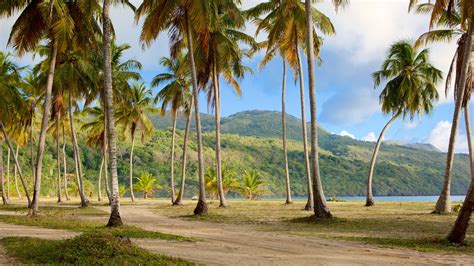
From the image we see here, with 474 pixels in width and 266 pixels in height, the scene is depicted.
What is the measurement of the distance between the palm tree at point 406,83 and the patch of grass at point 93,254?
23.5 meters

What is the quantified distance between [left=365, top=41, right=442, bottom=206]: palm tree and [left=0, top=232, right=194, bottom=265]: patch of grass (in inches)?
927

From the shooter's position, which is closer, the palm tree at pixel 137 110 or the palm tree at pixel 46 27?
the palm tree at pixel 46 27

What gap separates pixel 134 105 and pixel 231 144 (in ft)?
272

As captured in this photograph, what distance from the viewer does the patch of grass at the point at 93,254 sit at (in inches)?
284

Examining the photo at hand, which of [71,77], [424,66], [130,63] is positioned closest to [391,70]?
[424,66]

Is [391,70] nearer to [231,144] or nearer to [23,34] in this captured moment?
[23,34]

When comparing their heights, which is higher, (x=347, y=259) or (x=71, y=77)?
(x=71, y=77)

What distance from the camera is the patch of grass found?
7219mm

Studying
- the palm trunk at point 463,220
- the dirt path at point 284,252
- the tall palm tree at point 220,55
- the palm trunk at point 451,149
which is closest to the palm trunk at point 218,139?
the tall palm tree at point 220,55

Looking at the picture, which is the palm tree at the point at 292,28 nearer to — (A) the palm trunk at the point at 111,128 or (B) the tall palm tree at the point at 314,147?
(B) the tall palm tree at the point at 314,147

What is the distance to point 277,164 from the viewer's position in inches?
4774

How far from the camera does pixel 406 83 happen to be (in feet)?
94.2

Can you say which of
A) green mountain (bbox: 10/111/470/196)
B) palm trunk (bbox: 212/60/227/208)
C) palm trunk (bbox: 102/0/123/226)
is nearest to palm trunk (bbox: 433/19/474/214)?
palm trunk (bbox: 212/60/227/208)

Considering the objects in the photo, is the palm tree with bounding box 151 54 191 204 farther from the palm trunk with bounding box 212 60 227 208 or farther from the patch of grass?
the patch of grass
